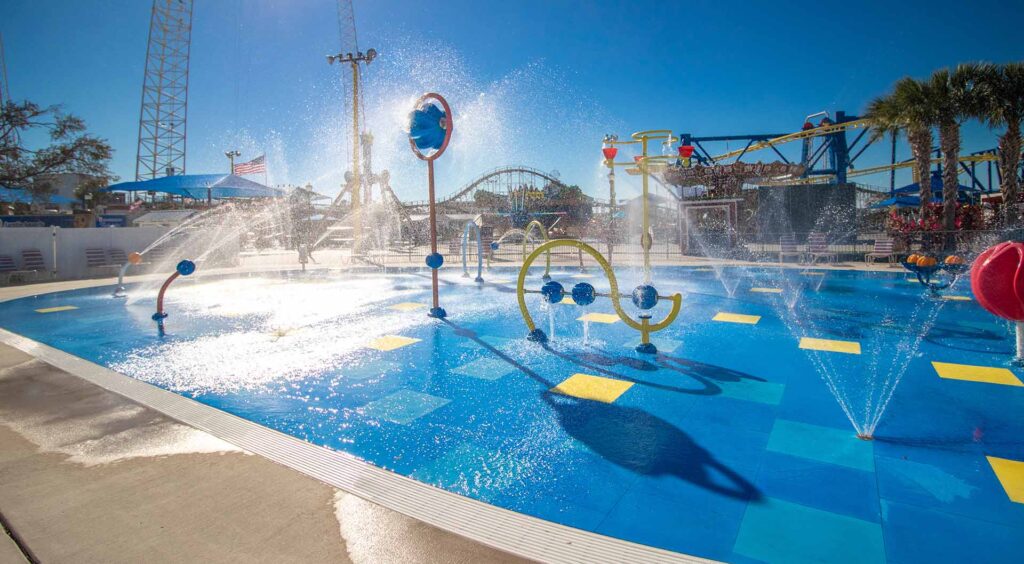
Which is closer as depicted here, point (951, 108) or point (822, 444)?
point (822, 444)

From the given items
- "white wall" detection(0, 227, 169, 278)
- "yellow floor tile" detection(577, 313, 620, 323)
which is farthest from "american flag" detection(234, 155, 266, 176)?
"yellow floor tile" detection(577, 313, 620, 323)

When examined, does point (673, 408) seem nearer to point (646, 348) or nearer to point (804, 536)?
point (804, 536)

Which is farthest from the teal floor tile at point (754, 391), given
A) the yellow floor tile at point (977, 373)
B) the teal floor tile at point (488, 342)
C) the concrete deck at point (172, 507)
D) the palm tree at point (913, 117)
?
the palm tree at point (913, 117)

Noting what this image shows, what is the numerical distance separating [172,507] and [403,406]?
222 centimetres

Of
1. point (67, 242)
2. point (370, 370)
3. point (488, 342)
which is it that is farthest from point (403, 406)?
point (67, 242)

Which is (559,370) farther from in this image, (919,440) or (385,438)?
(919,440)

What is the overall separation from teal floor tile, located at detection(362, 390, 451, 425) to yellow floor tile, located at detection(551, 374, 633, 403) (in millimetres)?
1330

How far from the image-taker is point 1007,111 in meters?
17.7

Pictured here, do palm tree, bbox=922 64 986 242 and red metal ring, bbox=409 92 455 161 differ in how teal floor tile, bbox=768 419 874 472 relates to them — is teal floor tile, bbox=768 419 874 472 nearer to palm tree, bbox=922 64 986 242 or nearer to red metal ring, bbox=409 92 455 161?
red metal ring, bbox=409 92 455 161

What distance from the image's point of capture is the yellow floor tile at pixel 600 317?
9.35 m

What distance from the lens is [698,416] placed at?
462 cm

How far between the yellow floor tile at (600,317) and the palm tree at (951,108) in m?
15.9

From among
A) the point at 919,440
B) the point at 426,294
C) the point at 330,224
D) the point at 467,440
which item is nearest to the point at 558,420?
the point at 467,440

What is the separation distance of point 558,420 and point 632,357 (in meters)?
2.45
